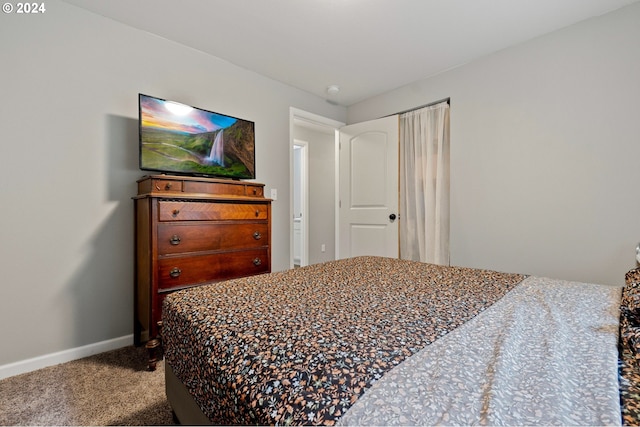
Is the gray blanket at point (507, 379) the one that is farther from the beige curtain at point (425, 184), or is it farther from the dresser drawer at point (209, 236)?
the beige curtain at point (425, 184)

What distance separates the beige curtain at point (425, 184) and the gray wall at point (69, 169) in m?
2.40

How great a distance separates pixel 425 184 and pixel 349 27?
5.62ft

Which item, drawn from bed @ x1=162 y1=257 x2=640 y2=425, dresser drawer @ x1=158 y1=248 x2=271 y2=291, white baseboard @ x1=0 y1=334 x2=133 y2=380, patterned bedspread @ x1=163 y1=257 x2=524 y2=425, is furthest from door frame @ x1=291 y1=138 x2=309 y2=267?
bed @ x1=162 y1=257 x2=640 y2=425

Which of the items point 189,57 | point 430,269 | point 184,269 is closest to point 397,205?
point 430,269

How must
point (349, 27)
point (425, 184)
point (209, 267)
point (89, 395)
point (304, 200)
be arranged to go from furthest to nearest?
point (304, 200) → point (425, 184) → point (349, 27) → point (209, 267) → point (89, 395)

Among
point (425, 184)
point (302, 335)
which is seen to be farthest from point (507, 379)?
point (425, 184)

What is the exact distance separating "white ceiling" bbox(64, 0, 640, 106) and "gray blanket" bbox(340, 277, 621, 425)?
2.13 metres

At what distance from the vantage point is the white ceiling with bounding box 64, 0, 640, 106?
6.42 ft

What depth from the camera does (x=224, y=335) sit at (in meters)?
0.74

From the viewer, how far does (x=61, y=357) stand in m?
1.87

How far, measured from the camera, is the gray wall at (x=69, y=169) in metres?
1.75

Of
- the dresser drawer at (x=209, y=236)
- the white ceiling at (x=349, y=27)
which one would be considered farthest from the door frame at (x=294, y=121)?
A: the dresser drawer at (x=209, y=236)

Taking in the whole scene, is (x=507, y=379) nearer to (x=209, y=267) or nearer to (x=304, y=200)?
(x=209, y=267)

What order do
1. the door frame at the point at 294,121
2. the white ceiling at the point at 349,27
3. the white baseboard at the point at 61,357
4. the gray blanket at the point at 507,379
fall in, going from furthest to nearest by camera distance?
the door frame at the point at 294,121 < the white ceiling at the point at 349,27 < the white baseboard at the point at 61,357 < the gray blanket at the point at 507,379
